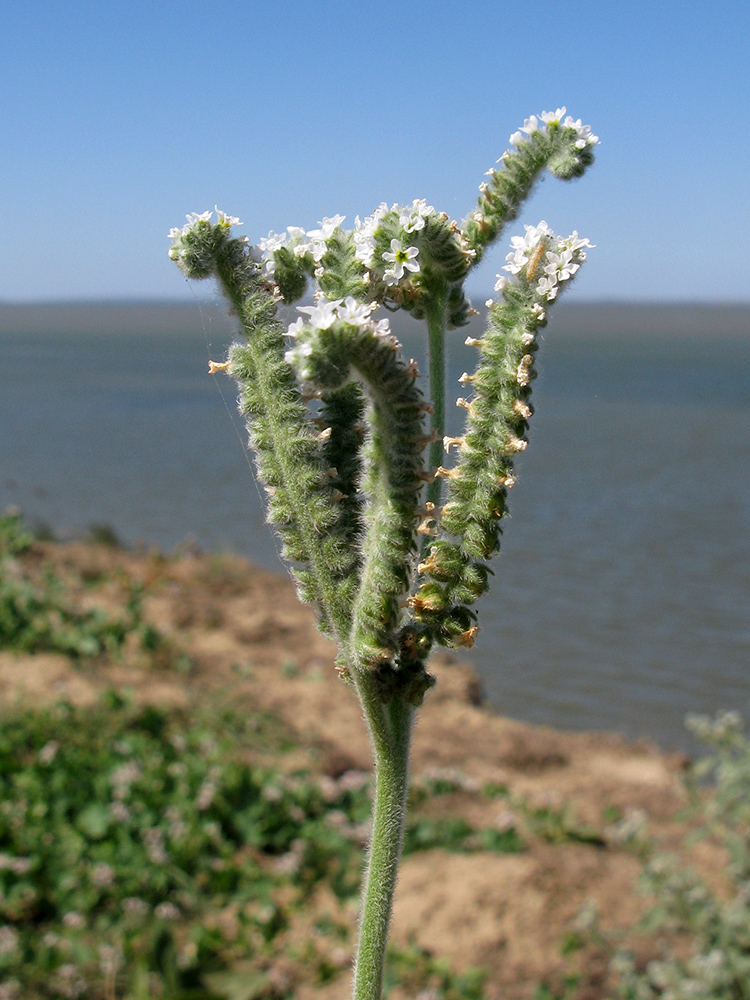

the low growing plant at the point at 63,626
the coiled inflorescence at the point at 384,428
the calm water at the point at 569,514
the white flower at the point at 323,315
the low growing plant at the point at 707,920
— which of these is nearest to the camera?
the white flower at the point at 323,315

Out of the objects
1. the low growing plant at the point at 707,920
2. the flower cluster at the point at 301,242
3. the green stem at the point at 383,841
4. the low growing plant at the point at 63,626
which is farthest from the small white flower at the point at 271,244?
the low growing plant at the point at 63,626

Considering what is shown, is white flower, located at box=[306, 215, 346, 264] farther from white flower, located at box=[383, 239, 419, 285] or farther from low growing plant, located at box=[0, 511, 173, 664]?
low growing plant, located at box=[0, 511, 173, 664]

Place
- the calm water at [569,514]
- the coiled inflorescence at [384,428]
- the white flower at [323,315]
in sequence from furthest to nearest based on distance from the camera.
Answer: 1. the calm water at [569,514]
2. the coiled inflorescence at [384,428]
3. the white flower at [323,315]

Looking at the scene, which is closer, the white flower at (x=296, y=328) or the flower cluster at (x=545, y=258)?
the white flower at (x=296, y=328)

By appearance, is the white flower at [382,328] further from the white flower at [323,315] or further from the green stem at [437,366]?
the green stem at [437,366]

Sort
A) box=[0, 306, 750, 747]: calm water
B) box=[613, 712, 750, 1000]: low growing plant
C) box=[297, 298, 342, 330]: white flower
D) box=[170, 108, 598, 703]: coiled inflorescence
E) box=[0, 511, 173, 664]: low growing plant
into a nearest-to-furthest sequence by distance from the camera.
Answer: box=[297, 298, 342, 330]: white flower
box=[170, 108, 598, 703]: coiled inflorescence
box=[613, 712, 750, 1000]: low growing plant
box=[0, 511, 173, 664]: low growing plant
box=[0, 306, 750, 747]: calm water

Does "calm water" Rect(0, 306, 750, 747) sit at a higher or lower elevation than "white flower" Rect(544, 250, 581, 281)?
lower

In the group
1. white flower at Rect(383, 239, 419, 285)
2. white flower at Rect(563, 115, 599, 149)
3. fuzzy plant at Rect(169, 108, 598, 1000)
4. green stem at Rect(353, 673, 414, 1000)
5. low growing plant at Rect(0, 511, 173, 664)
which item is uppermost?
white flower at Rect(563, 115, 599, 149)

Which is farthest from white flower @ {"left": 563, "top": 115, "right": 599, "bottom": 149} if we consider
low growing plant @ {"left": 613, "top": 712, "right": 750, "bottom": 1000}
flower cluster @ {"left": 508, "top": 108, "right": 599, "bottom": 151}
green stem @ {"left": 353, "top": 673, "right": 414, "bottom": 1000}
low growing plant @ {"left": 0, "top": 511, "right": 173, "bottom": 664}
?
low growing plant @ {"left": 0, "top": 511, "right": 173, "bottom": 664}
